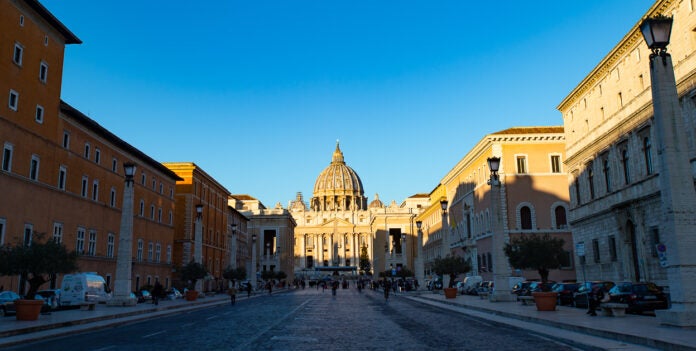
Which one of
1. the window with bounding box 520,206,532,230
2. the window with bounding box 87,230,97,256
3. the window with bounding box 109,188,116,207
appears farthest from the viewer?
the window with bounding box 520,206,532,230

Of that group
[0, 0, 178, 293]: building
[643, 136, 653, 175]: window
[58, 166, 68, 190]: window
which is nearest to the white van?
[0, 0, 178, 293]: building

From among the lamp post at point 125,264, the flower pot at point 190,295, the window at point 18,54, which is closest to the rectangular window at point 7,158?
the window at point 18,54

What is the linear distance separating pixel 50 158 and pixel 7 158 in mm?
4880

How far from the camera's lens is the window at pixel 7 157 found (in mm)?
31234

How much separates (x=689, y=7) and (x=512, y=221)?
29.5m

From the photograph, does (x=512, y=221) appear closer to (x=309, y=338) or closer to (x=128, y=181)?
(x=128, y=181)

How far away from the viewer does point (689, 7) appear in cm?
2909

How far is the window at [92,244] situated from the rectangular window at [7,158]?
11787 millimetres

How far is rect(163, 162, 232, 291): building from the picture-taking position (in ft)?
214

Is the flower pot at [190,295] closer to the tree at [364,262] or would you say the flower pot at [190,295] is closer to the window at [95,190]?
the window at [95,190]

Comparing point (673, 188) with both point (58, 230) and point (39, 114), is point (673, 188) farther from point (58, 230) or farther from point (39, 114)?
point (58, 230)

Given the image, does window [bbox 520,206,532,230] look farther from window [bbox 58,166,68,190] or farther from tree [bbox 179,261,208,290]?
window [bbox 58,166,68,190]

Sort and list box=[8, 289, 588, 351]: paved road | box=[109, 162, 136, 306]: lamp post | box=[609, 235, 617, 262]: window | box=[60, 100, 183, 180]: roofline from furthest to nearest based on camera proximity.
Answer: box=[60, 100, 183, 180]: roofline
box=[609, 235, 617, 262]: window
box=[109, 162, 136, 306]: lamp post
box=[8, 289, 588, 351]: paved road

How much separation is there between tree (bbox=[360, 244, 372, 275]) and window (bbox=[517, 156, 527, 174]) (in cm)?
11681
